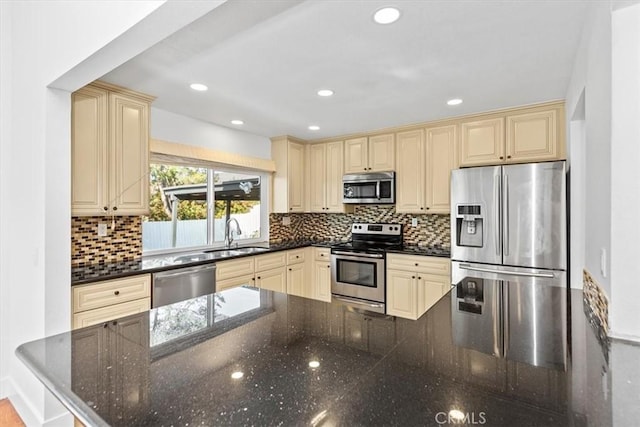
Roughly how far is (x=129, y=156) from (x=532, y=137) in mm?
3648

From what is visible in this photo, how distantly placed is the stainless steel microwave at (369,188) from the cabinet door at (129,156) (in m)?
2.35

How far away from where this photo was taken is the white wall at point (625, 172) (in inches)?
44.8

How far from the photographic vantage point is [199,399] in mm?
757

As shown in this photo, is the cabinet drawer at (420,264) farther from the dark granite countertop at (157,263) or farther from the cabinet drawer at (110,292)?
the cabinet drawer at (110,292)

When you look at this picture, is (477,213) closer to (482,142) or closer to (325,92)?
(482,142)

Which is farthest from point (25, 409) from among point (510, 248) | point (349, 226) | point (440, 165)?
point (440, 165)

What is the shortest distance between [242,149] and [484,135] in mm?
2790

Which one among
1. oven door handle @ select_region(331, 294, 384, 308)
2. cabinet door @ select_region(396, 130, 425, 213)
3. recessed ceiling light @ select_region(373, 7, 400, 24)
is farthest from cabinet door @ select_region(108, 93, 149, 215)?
cabinet door @ select_region(396, 130, 425, 213)

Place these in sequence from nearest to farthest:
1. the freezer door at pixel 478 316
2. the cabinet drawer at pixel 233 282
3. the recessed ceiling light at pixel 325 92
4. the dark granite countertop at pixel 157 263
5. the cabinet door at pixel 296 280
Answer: the freezer door at pixel 478 316 < the dark granite countertop at pixel 157 263 < the recessed ceiling light at pixel 325 92 < the cabinet drawer at pixel 233 282 < the cabinet door at pixel 296 280

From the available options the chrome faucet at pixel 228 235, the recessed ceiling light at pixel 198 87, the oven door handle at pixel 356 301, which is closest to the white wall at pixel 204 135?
the recessed ceiling light at pixel 198 87

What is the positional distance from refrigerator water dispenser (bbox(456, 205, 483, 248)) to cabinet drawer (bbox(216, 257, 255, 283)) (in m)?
2.16

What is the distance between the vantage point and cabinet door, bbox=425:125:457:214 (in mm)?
3568

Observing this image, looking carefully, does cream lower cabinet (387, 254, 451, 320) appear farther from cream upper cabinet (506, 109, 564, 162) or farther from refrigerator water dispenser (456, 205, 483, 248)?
cream upper cabinet (506, 109, 564, 162)

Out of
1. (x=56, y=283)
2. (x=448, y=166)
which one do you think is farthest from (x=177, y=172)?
(x=448, y=166)
